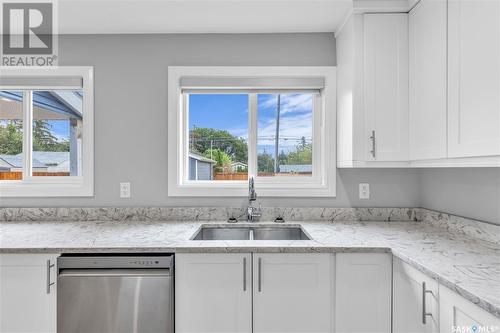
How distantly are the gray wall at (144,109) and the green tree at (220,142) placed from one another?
25 centimetres

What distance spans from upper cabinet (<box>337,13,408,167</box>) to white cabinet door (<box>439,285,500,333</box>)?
0.90 m

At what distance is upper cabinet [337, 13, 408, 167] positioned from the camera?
5.83 ft

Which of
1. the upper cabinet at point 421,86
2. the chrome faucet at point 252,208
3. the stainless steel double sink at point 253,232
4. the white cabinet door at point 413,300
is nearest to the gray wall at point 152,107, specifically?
the chrome faucet at point 252,208

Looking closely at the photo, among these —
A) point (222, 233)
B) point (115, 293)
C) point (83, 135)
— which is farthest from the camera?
point (83, 135)

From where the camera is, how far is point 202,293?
4.90 feet

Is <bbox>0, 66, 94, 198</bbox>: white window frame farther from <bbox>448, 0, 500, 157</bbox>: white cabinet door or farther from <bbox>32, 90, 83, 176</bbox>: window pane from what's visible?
<bbox>448, 0, 500, 157</bbox>: white cabinet door

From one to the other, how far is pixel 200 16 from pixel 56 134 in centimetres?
150

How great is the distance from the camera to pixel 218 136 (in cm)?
229

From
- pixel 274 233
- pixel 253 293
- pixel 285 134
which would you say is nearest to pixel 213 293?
pixel 253 293

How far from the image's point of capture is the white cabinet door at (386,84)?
5.82ft

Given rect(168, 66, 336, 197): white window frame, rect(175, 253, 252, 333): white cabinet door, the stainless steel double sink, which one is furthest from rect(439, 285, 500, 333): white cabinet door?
rect(168, 66, 336, 197): white window frame

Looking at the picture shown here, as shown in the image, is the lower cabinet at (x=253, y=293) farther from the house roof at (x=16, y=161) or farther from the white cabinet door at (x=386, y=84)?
the house roof at (x=16, y=161)

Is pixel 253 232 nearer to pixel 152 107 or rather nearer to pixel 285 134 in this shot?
pixel 285 134

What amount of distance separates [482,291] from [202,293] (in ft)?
3.94
